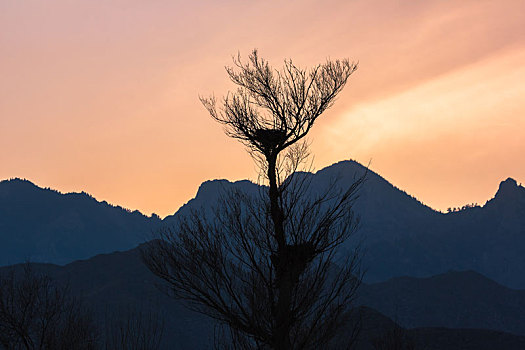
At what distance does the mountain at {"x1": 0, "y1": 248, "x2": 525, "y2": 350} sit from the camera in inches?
4705

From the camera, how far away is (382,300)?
16850 cm

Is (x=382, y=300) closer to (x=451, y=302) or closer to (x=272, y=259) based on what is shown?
(x=451, y=302)

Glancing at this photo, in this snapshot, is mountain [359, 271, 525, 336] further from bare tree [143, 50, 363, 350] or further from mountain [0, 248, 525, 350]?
bare tree [143, 50, 363, 350]

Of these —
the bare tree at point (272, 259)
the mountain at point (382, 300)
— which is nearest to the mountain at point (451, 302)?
the mountain at point (382, 300)

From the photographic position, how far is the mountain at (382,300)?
392ft

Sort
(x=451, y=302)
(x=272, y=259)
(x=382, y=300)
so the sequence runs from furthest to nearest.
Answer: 1. (x=382, y=300)
2. (x=451, y=302)
3. (x=272, y=259)

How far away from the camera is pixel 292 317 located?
1273 cm

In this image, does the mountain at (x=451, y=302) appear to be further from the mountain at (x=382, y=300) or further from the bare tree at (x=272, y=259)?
the bare tree at (x=272, y=259)

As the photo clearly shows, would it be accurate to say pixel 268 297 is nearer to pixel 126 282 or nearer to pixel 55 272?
pixel 126 282

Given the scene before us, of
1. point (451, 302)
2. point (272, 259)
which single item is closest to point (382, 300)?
point (451, 302)

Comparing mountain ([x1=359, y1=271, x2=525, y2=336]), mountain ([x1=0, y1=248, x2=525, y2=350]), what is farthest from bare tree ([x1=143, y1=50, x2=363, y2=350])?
mountain ([x1=359, y1=271, x2=525, y2=336])

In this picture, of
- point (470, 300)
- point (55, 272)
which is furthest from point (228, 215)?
point (470, 300)

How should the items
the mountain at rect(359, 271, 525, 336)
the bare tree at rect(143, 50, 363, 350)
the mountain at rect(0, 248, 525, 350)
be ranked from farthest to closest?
the mountain at rect(359, 271, 525, 336), the mountain at rect(0, 248, 525, 350), the bare tree at rect(143, 50, 363, 350)

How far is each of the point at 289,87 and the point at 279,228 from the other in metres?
3.28
